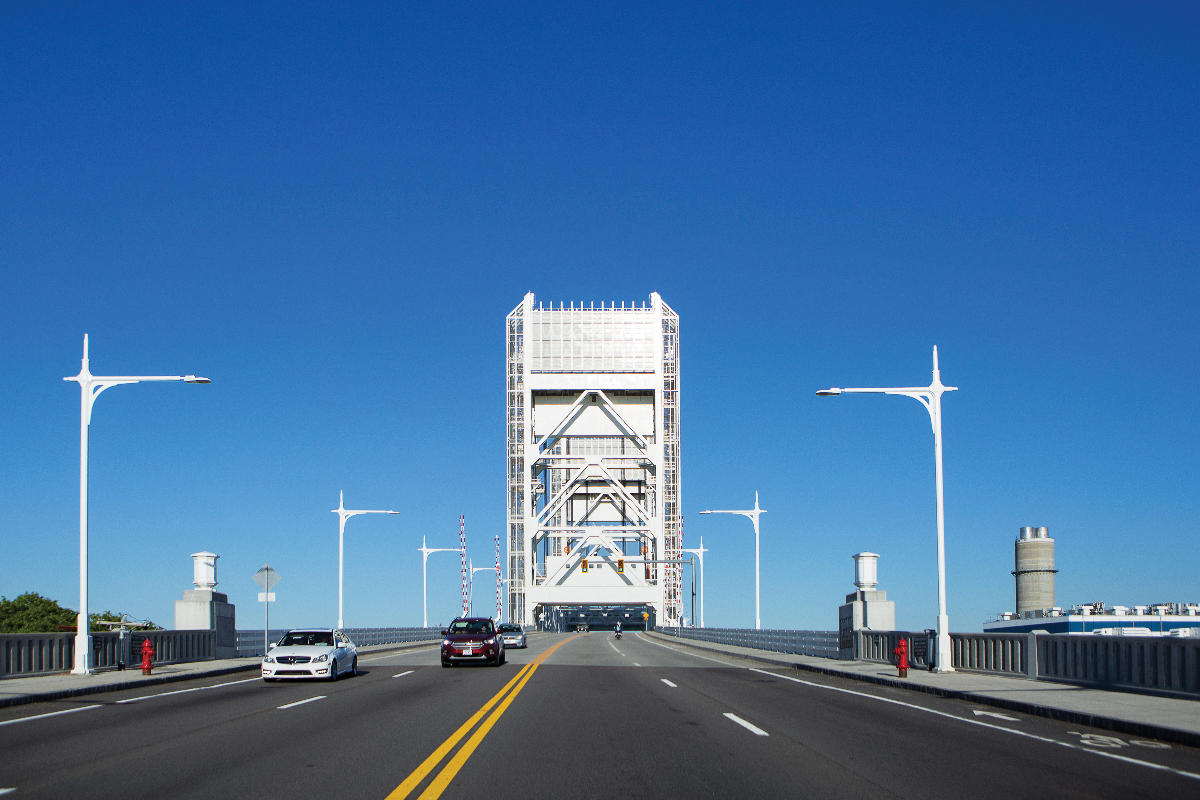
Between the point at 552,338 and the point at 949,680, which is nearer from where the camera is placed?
the point at 949,680

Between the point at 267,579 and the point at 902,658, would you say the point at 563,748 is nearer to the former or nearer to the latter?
the point at 902,658

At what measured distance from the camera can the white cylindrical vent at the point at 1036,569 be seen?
11875 cm

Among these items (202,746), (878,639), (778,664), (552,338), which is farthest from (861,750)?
(552,338)

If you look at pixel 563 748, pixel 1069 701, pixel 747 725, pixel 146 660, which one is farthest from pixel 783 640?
pixel 563 748

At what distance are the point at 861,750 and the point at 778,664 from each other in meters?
25.8

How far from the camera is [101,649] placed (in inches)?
1201

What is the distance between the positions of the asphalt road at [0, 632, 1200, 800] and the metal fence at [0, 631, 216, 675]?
419 cm

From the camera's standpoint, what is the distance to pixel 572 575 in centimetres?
10219

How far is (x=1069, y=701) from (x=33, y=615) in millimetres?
91992

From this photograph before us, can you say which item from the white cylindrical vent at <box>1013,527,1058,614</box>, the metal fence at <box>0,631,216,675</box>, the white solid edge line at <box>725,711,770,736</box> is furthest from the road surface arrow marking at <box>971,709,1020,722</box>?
the white cylindrical vent at <box>1013,527,1058,614</box>

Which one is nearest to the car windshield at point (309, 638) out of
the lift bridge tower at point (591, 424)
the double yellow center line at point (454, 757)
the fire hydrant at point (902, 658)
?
the double yellow center line at point (454, 757)

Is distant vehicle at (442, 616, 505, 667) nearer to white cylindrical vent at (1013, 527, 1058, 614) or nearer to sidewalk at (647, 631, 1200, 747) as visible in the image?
sidewalk at (647, 631, 1200, 747)

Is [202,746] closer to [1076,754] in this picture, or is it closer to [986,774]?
[986,774]

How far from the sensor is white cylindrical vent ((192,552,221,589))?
37906 mm
